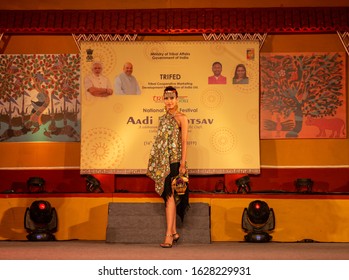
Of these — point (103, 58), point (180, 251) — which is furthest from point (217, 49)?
point (180, 251)

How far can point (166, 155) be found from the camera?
6680mm

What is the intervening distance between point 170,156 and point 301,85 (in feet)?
9.48

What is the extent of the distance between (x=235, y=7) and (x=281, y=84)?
1224 mm

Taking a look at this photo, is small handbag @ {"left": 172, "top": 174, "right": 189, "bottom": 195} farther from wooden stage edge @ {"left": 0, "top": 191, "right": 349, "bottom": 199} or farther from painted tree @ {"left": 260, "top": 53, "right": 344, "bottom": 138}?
painted tree @ {"left": 260, "top": 53, "right": 344, "bottom": 138}

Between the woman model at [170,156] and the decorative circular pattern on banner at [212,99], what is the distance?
6.37 feet

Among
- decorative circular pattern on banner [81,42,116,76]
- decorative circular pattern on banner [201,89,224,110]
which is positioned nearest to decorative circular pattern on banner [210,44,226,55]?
decorative circular pattern on banner [201,89,224,110]

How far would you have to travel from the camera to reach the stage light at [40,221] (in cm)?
758

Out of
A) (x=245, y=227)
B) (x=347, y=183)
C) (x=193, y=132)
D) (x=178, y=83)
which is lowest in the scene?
(x=245, y=227)

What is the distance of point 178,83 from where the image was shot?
865 centimetres

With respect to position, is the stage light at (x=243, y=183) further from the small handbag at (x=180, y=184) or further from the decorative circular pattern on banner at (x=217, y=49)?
the decorative circular pattern on banner at (x=217, y=49)

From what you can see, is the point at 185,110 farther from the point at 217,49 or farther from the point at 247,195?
the point at 247,195

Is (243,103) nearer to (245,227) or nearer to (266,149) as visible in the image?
(266,149)

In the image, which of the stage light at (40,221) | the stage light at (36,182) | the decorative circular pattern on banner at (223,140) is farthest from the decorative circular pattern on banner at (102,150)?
the decorative circular pattern on banner at (223,140)

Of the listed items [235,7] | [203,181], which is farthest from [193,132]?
[235,7]
